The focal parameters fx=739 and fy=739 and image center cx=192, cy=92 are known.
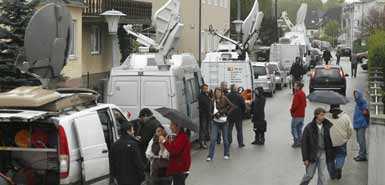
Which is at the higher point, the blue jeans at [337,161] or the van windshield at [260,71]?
the van windshield at [260,71]

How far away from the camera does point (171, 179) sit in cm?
1089

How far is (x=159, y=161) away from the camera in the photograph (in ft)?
35.6

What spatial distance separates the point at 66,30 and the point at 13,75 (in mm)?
5833

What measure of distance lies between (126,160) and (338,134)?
5123 millimetres

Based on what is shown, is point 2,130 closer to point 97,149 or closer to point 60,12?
point 97,149

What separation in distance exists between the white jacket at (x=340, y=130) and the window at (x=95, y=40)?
22.9 metres

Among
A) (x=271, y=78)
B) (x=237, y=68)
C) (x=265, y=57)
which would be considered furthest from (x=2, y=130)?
(x=265, y=57)

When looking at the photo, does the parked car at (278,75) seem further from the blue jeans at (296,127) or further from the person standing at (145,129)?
the person standing at (145,129)

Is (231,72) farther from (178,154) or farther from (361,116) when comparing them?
(178,154)

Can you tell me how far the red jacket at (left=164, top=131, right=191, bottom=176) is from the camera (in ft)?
34.3

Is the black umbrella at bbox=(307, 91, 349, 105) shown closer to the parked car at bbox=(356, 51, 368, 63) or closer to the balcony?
the balcony

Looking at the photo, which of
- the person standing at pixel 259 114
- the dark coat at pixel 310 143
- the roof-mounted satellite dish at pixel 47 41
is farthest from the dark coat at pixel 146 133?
the person standing at pixel 259 114

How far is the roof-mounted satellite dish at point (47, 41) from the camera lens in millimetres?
11953

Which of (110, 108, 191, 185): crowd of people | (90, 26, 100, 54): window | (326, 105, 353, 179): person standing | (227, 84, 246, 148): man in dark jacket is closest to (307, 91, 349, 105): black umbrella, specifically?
(326, 105, 353, 179): person standing
